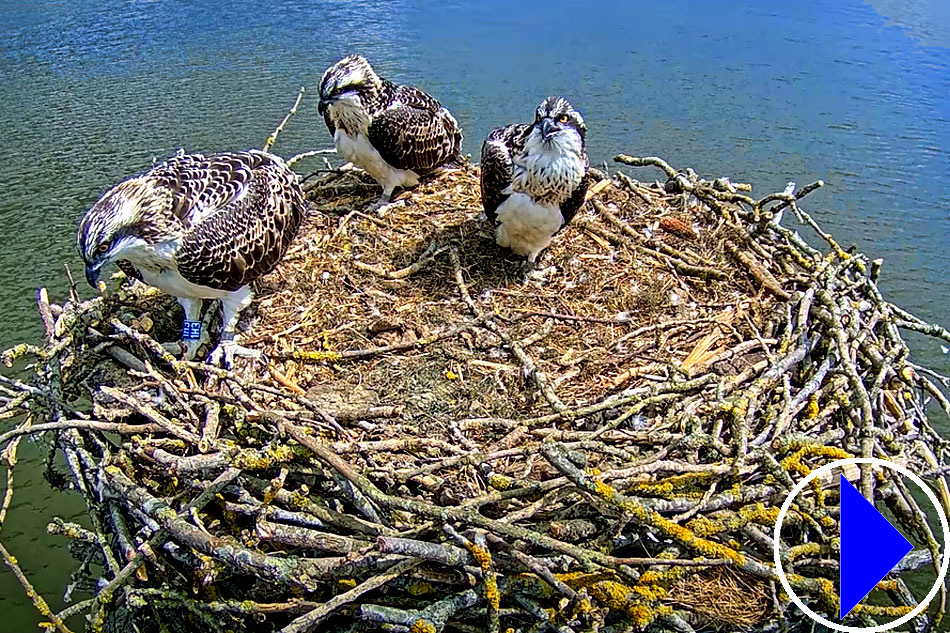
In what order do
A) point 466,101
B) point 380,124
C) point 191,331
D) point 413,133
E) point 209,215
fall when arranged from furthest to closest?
point 466,101 < point 413,133 < point 380,124 < point 191,331 < point 209,215

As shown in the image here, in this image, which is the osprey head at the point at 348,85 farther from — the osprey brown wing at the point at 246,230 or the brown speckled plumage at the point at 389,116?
the osprey brown wing at the point at 246,230

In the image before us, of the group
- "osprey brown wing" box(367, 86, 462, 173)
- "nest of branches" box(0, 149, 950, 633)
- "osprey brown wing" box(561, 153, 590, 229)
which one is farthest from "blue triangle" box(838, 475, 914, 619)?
"osprey brown wing" box(367, 86, 462, 173)

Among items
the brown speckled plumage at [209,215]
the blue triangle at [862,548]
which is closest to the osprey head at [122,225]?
the brown speckled plumage at [209,215]

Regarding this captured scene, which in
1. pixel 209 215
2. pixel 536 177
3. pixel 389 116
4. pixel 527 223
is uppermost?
pixel 389 116

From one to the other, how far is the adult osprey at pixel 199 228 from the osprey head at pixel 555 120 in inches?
72.8

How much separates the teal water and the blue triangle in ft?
16.5

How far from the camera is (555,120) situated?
4.81 m

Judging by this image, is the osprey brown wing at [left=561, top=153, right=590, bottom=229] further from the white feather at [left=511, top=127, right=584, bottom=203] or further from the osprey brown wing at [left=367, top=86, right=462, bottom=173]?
the osprey brown wing at [left=367, top=86, right=462, bottom=173]

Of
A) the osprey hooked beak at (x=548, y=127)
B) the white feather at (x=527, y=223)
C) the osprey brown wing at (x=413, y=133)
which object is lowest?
the white feather at (x=527, y=223)

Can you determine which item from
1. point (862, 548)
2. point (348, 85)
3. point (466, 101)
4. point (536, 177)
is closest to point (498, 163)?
point (536, 177)

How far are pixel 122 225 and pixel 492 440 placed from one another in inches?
96.5

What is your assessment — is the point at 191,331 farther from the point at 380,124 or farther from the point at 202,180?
the point at 380,124

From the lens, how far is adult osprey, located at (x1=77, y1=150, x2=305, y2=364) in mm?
4145

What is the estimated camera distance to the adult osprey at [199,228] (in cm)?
414
